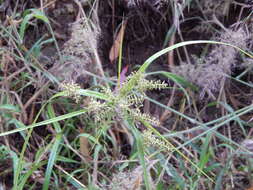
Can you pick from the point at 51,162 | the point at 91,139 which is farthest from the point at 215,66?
the point at 51,162

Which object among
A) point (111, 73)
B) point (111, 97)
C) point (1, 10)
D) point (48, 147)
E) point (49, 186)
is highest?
point (1, 10)

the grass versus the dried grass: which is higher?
the dried grass

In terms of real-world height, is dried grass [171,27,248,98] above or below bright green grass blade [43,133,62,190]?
above

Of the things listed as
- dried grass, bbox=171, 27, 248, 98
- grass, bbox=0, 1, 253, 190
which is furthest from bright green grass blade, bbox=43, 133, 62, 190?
dried grass, bbox=171, 27, 248, 98

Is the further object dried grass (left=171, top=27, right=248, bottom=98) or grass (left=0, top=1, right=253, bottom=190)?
dried grass (left=171, top=27, right=248, bottom=98)

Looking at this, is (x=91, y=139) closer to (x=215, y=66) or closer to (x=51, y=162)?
(x=51, y=162)

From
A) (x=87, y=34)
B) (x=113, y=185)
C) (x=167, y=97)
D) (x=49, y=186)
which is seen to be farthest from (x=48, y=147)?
(x=167, y=97)

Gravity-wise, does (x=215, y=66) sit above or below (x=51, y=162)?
above

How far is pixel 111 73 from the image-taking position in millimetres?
1779

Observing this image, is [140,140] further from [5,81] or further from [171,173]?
[5,81]

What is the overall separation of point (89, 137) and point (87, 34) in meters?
0.42

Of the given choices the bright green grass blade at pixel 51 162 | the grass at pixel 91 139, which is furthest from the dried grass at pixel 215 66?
the bright green grass blade at pixel 51 162

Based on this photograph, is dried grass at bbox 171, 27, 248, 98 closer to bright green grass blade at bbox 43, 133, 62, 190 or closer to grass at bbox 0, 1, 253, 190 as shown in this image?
grass at bbox 0, 1, 253, 190

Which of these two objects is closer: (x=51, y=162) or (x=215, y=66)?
(x=51, y=162)
